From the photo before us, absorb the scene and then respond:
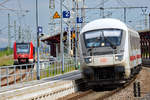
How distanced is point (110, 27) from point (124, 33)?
70 centimetres

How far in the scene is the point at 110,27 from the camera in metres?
16.8

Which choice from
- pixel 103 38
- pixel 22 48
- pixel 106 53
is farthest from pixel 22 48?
pixel 106 53

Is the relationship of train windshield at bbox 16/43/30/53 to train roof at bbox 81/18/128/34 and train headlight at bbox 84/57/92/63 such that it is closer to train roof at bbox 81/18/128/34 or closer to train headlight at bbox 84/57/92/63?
train roof at bbox 81/18/128/34

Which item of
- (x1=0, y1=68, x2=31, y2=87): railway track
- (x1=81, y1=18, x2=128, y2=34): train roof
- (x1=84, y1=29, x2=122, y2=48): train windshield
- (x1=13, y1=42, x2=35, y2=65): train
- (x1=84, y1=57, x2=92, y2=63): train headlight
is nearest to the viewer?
(x1=84, y1=57, x2=92, y2=63): train headlight

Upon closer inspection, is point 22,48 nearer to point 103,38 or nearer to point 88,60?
point 103,38

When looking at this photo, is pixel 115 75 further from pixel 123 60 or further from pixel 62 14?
pixel 62 14

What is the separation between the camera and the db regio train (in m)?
15.9

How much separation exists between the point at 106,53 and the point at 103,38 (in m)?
0.88

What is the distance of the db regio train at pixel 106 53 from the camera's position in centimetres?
1585

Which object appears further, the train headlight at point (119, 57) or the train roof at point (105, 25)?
the train roof at point (105, 25)

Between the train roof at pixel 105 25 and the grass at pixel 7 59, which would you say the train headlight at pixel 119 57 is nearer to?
the train roof at pixel 105 25

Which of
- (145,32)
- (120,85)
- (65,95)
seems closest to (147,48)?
(145,32)

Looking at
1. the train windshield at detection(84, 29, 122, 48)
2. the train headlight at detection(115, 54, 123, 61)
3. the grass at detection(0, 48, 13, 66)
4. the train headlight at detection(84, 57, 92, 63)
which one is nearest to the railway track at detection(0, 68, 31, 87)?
the train headlight at detection(84, 57, 92, 63)

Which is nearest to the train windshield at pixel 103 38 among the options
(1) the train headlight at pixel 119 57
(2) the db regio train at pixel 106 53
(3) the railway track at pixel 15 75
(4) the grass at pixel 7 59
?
(2) the db regio train at pixel 106 53
